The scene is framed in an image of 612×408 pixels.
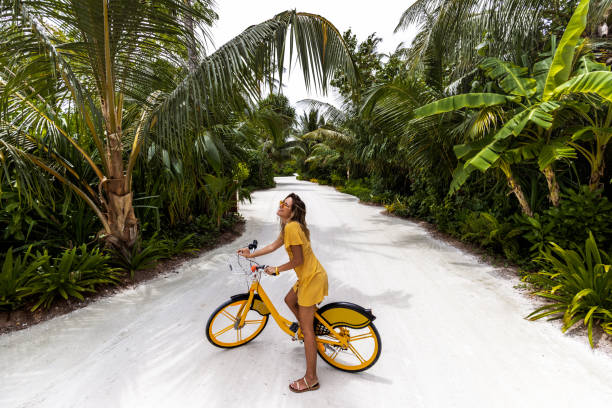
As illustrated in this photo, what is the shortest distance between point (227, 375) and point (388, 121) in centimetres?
609

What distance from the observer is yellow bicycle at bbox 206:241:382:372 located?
2.36 m

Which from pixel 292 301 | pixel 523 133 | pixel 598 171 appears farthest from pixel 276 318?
pixel 598 171

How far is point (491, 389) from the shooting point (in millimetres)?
2285

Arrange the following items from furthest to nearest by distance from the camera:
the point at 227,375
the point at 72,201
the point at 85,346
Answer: the point at 72,201 → the point at 85,346 → the point at 227,375

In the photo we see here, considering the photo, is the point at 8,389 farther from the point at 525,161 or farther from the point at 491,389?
the point at 525,161

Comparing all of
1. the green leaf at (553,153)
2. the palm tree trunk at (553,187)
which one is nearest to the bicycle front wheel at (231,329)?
the green leaf at (553,153)

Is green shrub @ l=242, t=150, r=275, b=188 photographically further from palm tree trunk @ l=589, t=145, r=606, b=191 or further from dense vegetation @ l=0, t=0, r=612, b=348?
palm tree trunk @ l=589, t=145, r=606, b=191

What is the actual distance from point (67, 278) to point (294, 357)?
9.85 ft

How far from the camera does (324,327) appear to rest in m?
2.41

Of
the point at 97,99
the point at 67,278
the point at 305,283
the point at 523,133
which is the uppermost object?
the point at 97,99

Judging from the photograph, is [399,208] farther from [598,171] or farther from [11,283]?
[11,283]

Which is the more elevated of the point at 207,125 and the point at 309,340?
the point at 207,125

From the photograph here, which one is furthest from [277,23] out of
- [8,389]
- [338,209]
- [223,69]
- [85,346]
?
[338,209]

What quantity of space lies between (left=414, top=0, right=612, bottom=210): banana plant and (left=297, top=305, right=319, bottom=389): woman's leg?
10.3ft
